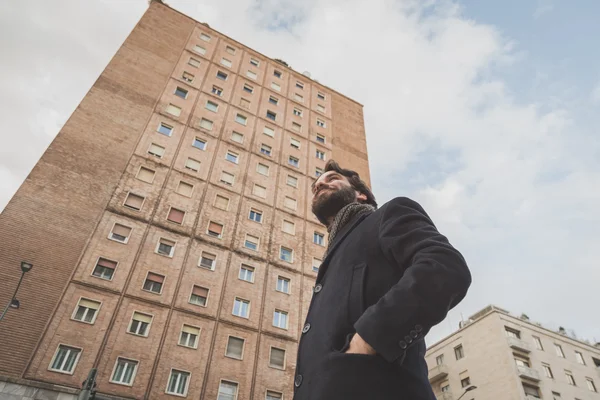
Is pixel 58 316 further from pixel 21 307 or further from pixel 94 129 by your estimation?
pixel 94 129

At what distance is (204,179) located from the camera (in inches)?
954

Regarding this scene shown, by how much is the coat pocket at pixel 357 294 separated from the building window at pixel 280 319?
64.5ft

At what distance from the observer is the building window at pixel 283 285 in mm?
22266

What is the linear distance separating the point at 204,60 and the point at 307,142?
10023 millimetres

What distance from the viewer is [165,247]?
20.4 meters

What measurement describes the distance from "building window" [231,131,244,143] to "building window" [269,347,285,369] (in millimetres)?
14030

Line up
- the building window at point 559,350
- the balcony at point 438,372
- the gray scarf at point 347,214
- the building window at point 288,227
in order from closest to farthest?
the gray scarf at point 347,214 < the building window at point 288,227 < the building window at point 559,350 < the balcony at point 438,372

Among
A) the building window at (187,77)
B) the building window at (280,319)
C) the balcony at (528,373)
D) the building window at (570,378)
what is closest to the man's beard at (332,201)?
the building window at (280,319)

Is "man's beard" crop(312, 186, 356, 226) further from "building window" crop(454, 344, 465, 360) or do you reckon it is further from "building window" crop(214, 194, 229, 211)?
"building window" crop(454, 344, 465, 360)

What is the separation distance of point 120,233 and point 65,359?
6.21 meters

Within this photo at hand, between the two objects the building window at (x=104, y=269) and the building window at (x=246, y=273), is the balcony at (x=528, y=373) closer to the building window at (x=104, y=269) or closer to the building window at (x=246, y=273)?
the building window at (x=246, y=273)

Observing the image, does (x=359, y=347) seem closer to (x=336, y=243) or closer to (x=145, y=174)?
(x=336, y=243)

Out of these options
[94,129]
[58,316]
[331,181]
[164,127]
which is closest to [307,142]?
[164,127]

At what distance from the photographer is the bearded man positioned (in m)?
1.57
